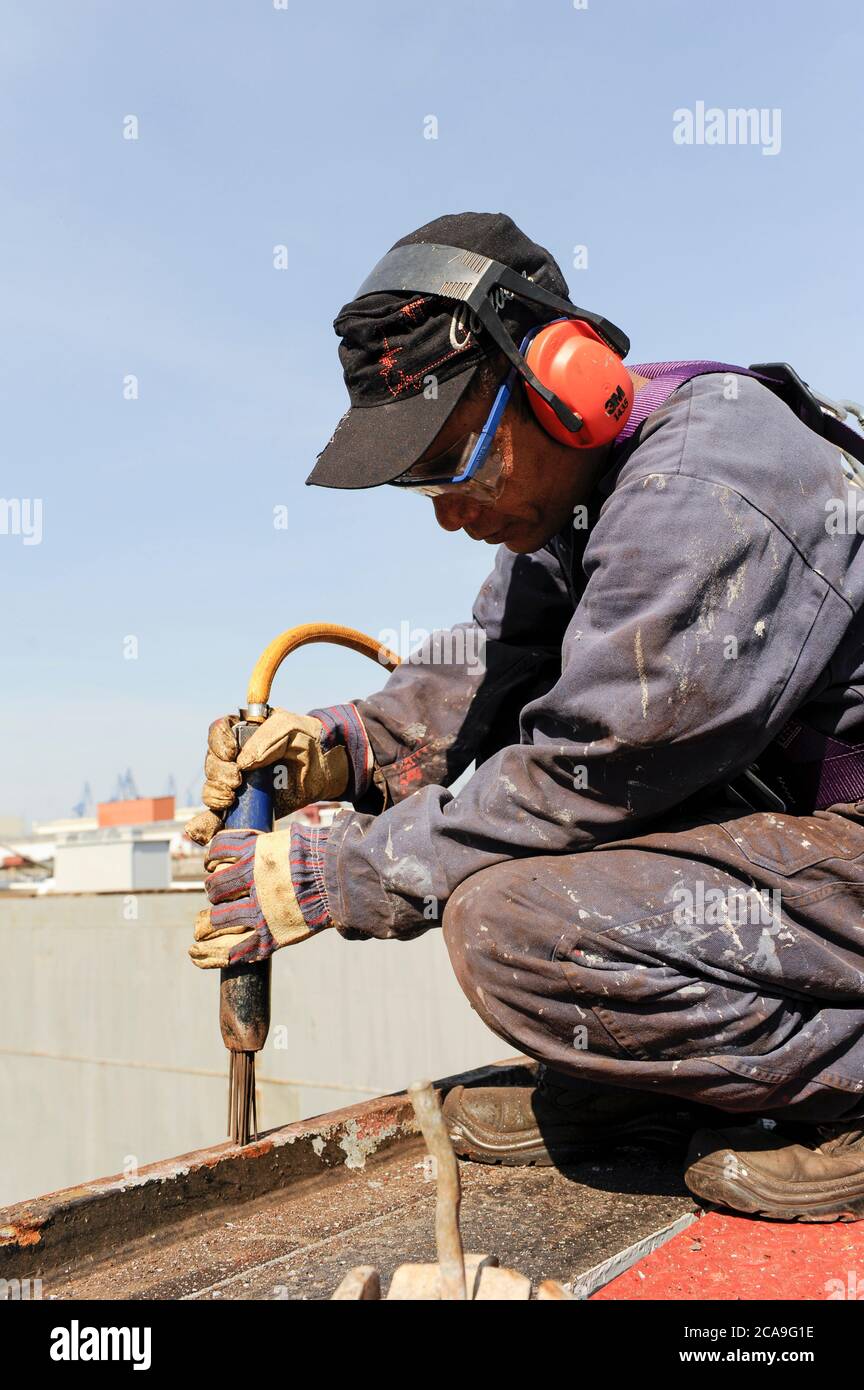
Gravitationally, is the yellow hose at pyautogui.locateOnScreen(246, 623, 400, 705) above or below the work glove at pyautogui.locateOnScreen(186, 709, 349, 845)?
above

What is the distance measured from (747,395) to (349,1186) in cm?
157

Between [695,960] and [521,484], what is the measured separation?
33.0 inches

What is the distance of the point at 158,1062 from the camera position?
7984 millimetres

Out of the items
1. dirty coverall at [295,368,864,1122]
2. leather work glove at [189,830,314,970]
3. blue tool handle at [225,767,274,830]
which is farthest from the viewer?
blue tool handle at [225,767,274,830]

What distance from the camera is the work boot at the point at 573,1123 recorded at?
2.05 meters

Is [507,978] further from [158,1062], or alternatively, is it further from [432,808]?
[158,1062]

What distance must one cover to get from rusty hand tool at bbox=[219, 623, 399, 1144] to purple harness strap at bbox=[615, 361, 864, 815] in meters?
0.84

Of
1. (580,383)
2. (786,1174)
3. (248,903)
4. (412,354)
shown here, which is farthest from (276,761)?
(786,1174)

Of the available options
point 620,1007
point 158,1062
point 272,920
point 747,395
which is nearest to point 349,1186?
point 272,920

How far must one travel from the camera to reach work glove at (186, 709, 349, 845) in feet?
7.16

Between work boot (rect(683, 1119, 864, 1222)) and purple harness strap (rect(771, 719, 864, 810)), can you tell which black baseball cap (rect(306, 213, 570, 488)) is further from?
work boot (rect(683, 1119, 864, 1222))

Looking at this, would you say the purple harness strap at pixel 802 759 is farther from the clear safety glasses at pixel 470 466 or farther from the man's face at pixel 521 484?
the clear safety glasses at pixel 470 466

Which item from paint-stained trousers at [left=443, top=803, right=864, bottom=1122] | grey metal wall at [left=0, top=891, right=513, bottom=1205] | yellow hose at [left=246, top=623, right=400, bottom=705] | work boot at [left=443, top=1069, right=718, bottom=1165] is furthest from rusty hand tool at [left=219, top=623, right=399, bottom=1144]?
grey metal wall at [left=0, top=891, right=513, bottom=1205]
